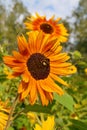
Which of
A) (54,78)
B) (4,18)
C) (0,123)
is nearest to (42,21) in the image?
(54,78)

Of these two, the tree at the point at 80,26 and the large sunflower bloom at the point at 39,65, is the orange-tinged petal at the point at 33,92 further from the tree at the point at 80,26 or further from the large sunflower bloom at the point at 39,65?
the tree at the point at 80,26

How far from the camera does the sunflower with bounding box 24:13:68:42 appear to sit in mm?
3561

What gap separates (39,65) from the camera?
5.85 feet

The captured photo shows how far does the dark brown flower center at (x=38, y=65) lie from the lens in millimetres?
1776

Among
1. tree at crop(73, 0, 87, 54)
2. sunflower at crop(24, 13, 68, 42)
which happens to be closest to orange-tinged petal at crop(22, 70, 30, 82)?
sunflower at crop(24, 13, 68, 42)

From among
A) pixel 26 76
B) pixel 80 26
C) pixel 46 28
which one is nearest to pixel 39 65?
pixel 26 76

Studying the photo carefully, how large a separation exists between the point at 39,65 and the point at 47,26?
195 cm

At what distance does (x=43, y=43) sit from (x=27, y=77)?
7.3 inches

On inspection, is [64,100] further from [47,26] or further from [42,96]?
[47,26]

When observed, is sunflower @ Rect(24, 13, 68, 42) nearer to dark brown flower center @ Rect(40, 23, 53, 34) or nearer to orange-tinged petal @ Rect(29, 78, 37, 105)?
dark brown flower center @ Rect(40, 23, 53, 34)

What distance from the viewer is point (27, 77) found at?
5.56 ft

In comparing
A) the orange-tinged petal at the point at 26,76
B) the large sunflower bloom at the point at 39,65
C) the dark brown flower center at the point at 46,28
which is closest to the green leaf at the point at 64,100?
the large sunflower bloom at the point at 39,65

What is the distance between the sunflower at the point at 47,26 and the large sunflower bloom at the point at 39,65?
1.63m

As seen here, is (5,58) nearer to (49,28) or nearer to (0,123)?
(0,123)
